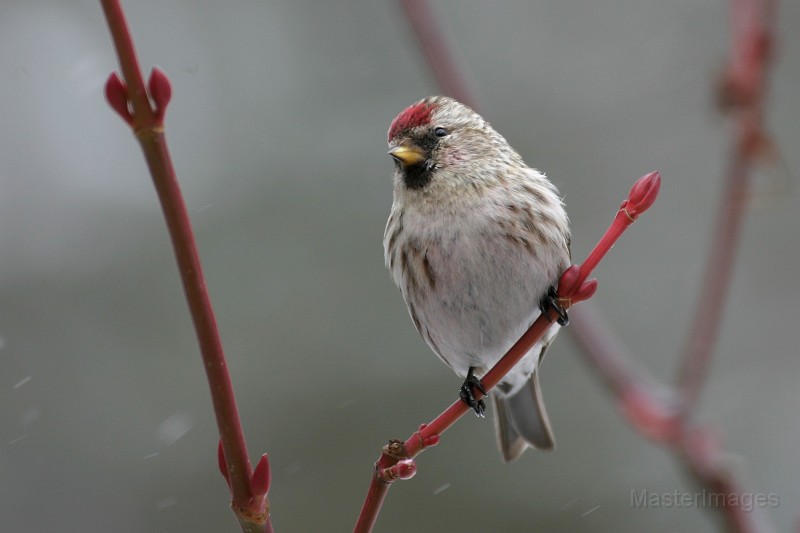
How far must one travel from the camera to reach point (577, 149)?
27.5ft

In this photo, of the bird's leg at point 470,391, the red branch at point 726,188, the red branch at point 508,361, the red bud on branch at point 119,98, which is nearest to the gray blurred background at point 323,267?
the bird's leg at point 470,391

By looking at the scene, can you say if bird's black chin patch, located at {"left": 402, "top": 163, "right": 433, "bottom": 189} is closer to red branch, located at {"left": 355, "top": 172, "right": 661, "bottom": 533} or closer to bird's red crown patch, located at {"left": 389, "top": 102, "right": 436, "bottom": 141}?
bird's red crown patch, located at {"left": 389, "top": 102, "right": 436, "bottom": 141}

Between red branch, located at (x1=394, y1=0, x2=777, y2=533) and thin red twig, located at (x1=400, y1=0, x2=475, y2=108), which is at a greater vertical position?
thin red twig, located at (x1=400, y1=0, x2=475, y2=108)

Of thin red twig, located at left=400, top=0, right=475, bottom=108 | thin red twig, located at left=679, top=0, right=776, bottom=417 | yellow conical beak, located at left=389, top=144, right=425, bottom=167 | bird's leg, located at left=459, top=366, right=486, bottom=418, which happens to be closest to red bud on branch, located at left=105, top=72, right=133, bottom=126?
thin red twig, located at left=400, top=0, right=475, bottom=108

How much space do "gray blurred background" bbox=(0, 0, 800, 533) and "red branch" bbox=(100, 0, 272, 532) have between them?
5661mm

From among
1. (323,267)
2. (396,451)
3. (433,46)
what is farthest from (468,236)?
(323,267)

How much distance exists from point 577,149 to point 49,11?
4.85 metres

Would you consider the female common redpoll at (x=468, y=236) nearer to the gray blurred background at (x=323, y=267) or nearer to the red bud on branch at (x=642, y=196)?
the red bud on branch at (x=642, y=196)

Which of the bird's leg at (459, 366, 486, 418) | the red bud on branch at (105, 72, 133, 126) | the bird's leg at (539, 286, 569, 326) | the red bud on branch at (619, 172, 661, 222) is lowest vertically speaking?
the bird's leg at (459, 366, 486, 418)

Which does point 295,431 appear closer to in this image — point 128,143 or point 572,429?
point 572,429

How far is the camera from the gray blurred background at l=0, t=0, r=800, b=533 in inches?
287

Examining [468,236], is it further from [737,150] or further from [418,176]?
[737,150]

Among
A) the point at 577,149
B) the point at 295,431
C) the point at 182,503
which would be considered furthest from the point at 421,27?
the point at 577,149

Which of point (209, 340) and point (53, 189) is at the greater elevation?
point (53, 189)
